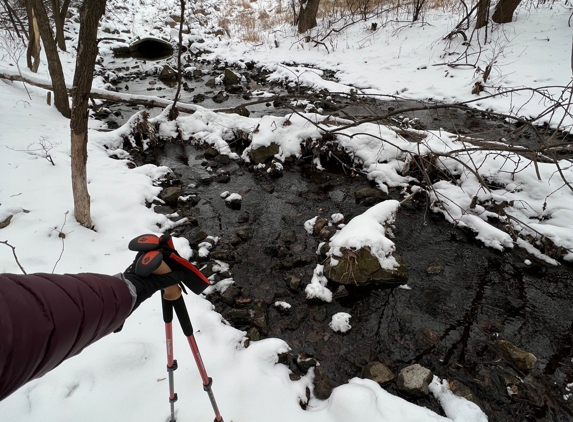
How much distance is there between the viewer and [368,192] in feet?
17.7

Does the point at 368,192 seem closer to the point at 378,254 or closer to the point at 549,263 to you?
the point at 378,254

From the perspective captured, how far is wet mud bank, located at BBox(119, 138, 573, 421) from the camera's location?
2824mm

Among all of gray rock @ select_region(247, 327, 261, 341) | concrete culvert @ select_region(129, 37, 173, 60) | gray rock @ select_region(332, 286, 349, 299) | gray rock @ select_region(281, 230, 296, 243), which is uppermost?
concrete culvert @ select_region(129, 37, 173, 60)

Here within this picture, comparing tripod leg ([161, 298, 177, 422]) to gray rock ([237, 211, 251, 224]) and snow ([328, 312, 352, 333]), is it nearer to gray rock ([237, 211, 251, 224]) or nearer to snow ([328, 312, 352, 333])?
snow ([328, 312, 352, 333])

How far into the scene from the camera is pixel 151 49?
16344 mm

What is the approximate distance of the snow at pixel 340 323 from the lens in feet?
10.7

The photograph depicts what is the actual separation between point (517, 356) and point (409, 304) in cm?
106

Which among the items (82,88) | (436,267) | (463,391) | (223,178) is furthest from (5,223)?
(436,267)

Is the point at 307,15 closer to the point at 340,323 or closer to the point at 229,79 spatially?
the point at 229,79

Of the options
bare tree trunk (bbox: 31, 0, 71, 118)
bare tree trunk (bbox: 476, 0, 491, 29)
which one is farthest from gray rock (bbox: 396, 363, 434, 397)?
bare tree trunk (bbox: 476, 0, 491, 29)

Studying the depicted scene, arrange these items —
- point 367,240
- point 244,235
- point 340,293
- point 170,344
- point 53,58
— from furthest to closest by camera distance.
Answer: point 53,58, point 244,235, point 367,240, point 340,293, point 170,344

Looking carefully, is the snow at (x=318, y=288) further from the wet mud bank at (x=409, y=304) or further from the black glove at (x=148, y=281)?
the black glove at (x=148, y=281)

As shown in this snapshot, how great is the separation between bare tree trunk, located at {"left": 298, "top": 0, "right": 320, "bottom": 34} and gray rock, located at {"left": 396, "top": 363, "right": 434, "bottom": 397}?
1654cm

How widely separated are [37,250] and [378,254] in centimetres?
405
